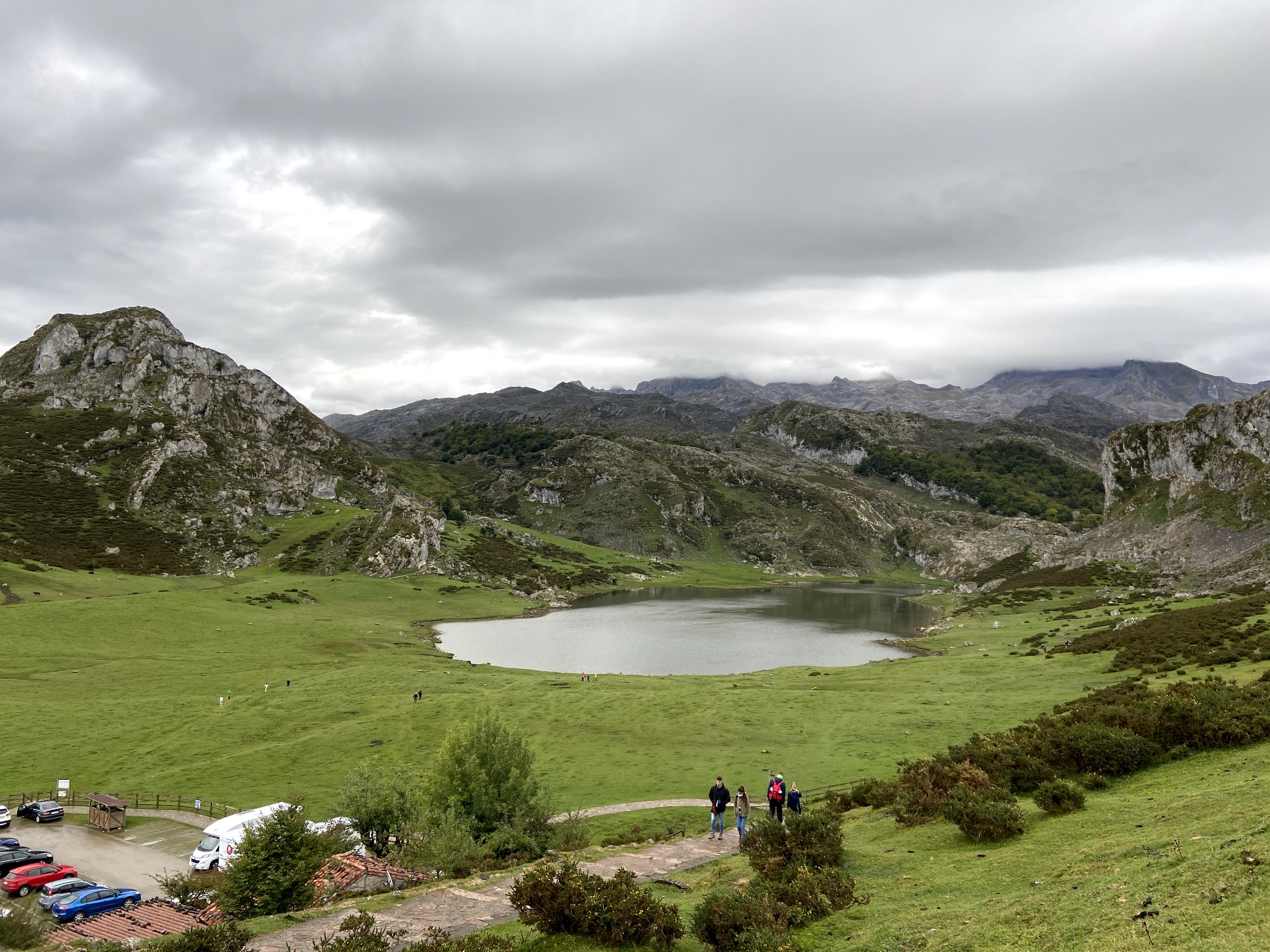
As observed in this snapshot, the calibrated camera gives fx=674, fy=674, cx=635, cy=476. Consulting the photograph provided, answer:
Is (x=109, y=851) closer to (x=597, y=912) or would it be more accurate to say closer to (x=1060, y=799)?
(x=597, y=912)

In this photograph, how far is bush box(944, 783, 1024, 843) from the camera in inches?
811

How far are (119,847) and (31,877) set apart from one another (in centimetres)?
538

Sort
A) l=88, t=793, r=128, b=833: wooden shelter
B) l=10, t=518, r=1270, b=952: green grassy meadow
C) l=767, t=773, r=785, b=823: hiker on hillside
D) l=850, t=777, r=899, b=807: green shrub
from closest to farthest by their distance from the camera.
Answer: l=10, t=518, r=1270, b=952: green grassy meadow → l=767, t=773, r=785, b=823: hiker on hillside → l=850, t=777, r=899, b=807: green shrub → l=88, t=793, r=128, b=833: wooden shelter

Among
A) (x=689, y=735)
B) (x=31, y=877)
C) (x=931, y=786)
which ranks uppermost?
(x=931, y=786)

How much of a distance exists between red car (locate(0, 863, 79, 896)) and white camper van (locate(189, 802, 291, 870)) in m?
5.49

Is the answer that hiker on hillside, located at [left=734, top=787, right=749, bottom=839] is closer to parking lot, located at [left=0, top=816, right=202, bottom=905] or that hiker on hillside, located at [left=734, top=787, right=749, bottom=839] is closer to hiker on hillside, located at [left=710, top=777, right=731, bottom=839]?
hiker on hillside, located at [left=710, top=777, right=731, bottom=839]

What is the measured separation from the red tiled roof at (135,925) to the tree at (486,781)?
9440 mm

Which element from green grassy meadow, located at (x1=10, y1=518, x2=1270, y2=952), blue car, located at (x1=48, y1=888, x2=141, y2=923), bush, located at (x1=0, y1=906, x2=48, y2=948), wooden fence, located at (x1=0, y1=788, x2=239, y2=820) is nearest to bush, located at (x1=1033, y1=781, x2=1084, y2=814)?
green grassy meadow, located at (x1=10, y1=518, x2=1270, y2=952)

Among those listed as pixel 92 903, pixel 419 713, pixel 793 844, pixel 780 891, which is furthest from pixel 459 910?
pixel 419 713

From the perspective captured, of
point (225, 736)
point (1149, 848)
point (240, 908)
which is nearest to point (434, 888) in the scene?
point (240, 908)

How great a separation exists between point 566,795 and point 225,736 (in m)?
32.7

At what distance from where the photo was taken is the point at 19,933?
76.4 ft

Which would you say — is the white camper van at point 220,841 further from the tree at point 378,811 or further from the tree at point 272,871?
the tree at point 272,871

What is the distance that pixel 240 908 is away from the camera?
21688 mm
